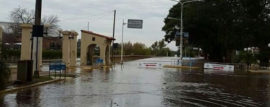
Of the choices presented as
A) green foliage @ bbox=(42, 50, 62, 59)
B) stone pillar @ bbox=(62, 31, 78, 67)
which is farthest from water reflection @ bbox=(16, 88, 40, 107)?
green foliage @ bbox=(42, 50, 62, 59)

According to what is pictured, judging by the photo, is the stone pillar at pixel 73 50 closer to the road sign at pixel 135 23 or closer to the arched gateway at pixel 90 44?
the arched gateway at pixel 90 44

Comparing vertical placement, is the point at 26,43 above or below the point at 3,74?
above

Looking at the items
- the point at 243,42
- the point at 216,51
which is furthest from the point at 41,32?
the point at 216,51

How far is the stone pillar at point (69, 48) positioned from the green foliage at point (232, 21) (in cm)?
2586

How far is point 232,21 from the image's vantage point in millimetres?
61500

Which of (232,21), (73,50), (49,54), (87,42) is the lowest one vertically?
(49,54)

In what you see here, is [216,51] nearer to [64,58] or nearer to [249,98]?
[64,58]

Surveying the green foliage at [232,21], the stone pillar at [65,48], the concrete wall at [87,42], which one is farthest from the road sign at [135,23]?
the stone pillar at [65,48]

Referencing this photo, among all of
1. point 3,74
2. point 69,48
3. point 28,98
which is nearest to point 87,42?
point 69,48

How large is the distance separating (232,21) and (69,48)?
95.0ft

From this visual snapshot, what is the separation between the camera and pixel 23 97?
47.0 feet

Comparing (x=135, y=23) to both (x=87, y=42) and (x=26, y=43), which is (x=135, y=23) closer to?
(x=87, y=42)

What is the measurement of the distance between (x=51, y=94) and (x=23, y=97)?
1484 millimetres

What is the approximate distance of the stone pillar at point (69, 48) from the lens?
138ft
